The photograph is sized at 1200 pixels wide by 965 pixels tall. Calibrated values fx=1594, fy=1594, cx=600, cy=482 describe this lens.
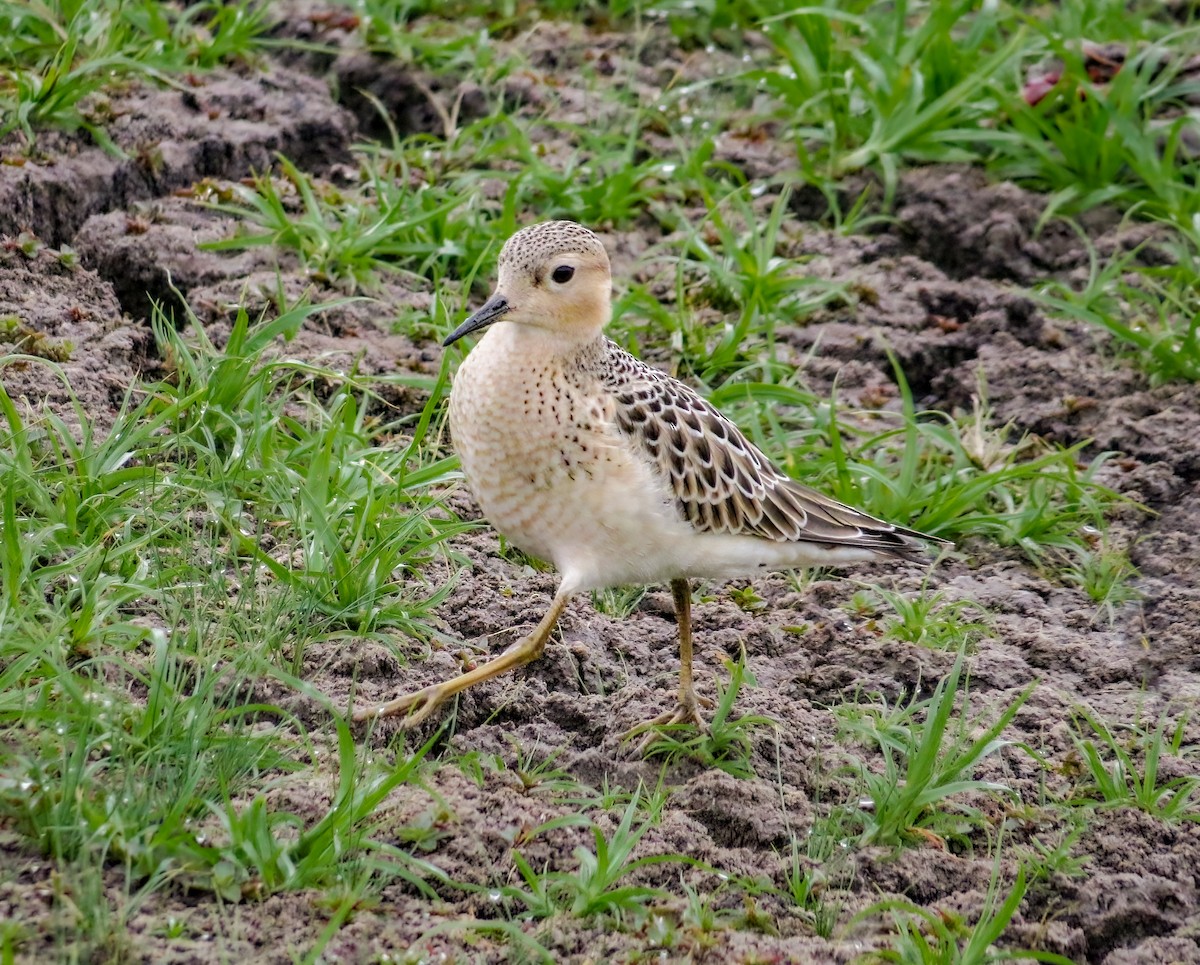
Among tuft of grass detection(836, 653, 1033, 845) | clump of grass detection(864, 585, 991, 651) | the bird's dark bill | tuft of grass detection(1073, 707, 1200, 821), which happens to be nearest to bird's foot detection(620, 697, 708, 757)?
tuft of grass detection(836, 653, 1033, 845)

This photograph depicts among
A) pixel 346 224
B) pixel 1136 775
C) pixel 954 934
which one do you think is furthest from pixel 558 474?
pixel 346 224

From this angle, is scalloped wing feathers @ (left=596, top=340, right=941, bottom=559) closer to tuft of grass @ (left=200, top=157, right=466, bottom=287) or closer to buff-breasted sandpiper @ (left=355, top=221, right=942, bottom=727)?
buff-breasted sandpiper @ (left=355, top=221, right=942, bottom=727)

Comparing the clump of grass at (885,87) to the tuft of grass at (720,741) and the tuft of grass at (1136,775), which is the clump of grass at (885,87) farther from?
the tuft of grass at (720,741)

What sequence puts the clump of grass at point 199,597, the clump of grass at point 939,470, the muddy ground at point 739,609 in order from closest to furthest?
the clump of grass at point 199,597 → the muddy ground at point 739,609 → the clump of grass at point 939,470

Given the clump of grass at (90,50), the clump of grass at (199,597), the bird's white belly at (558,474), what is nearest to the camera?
the clump of grass at (199,597)

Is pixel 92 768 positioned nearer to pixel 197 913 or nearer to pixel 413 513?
pixel 197 913

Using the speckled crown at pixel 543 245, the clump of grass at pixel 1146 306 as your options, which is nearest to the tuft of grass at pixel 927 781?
the speckled crown at pixel 543 245

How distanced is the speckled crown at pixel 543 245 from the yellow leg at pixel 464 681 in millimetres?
999

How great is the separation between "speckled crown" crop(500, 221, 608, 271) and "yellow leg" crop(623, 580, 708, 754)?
108cm

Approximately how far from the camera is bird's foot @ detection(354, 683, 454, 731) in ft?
14.5

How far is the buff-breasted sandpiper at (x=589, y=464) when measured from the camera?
4570mm

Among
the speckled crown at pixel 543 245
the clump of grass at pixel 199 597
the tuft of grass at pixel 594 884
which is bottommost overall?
the tuft of grass at pixel 594 884

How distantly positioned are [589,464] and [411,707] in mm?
855

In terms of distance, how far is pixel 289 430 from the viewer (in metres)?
5.63
